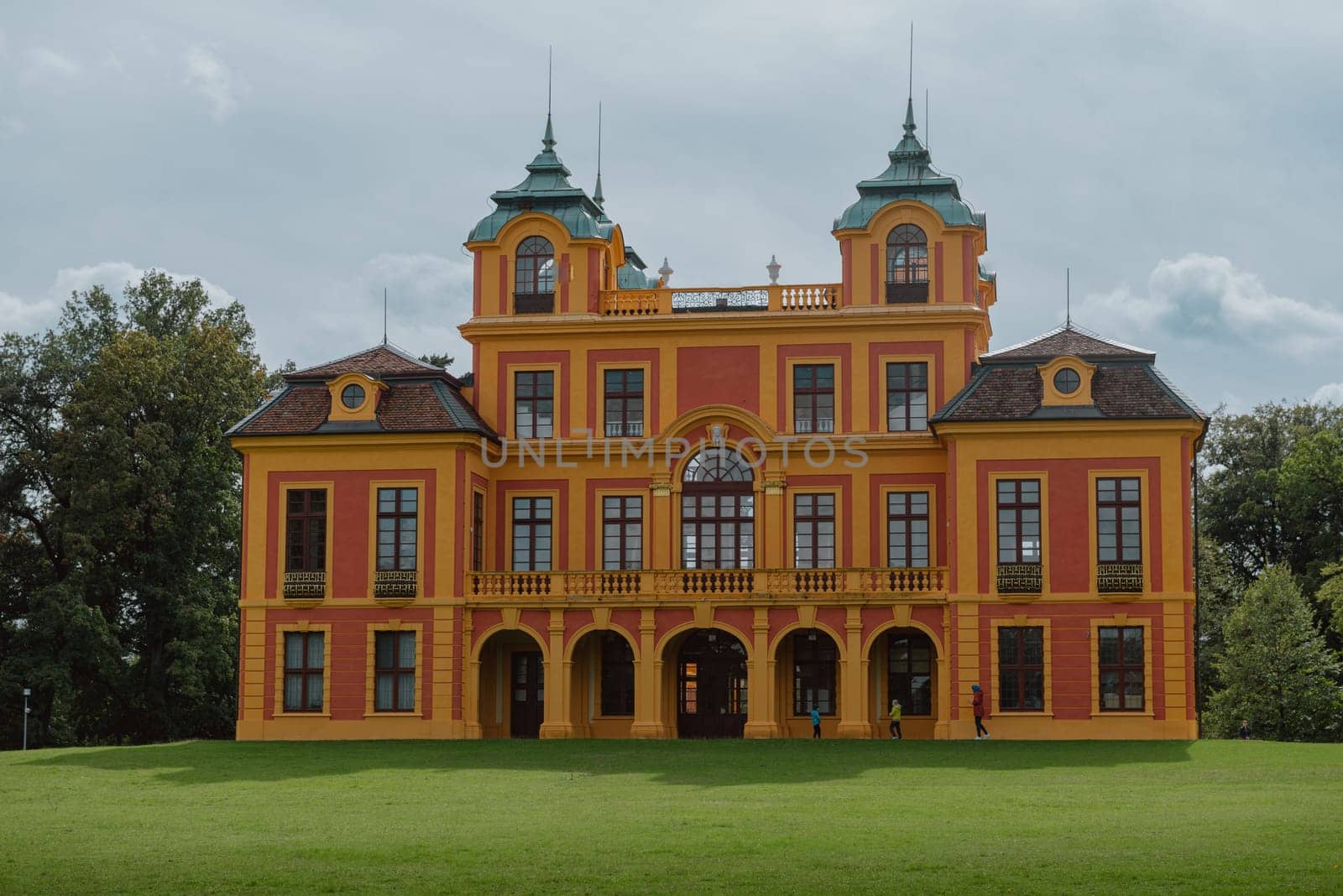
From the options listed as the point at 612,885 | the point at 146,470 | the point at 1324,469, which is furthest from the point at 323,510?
the point at 1324,469

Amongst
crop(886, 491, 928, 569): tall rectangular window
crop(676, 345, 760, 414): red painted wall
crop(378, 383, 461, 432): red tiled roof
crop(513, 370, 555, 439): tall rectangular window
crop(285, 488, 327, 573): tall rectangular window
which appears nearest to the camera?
crop(378, 383, 461, 432): red tiled roof

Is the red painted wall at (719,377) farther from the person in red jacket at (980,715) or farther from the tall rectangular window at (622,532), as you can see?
the person in red jacket at (980,715)

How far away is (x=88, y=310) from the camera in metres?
64.2

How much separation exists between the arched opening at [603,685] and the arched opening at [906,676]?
21.2 feet

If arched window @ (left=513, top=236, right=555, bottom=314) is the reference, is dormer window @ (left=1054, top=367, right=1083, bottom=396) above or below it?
below

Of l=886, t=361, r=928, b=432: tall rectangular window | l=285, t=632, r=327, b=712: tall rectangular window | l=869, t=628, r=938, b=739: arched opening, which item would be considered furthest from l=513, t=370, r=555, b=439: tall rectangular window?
l=869, t=628, r=938, b=739: arched opening

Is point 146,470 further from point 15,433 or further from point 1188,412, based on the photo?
point 1188,412

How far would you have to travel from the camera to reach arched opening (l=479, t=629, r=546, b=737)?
167ft

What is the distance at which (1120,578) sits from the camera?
4625 cm

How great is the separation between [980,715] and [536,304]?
53.2 ft

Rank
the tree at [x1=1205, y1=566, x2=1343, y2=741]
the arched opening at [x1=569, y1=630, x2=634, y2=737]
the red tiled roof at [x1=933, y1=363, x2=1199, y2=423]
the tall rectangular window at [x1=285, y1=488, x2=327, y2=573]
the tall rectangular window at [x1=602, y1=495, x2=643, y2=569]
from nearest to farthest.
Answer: the red tiled roof at [x1=933, y1=363, x2=1199, y2=423] < the tall rectangular window at [x1=285, y1=488, x2=327, y2=573] < the arched opening at [x1=569, y1=630, x2=634, y2=737] < the tall rectangular window at [x1=602, y1=495, x2=643, y2=569] < the tree at [x1=1205, y1=566, x2=1343, y2=741]

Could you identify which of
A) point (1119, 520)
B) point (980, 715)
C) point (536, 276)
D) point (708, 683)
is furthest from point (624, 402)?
point (1119, 520)

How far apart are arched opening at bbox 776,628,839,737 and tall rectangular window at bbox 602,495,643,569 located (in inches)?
183

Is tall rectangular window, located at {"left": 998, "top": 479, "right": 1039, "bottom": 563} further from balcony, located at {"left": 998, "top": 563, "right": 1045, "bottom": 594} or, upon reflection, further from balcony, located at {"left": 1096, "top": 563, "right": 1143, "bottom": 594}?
balcony, located at {"left": 1096, "top": 563, "right": 1143, "bottom": 594}
